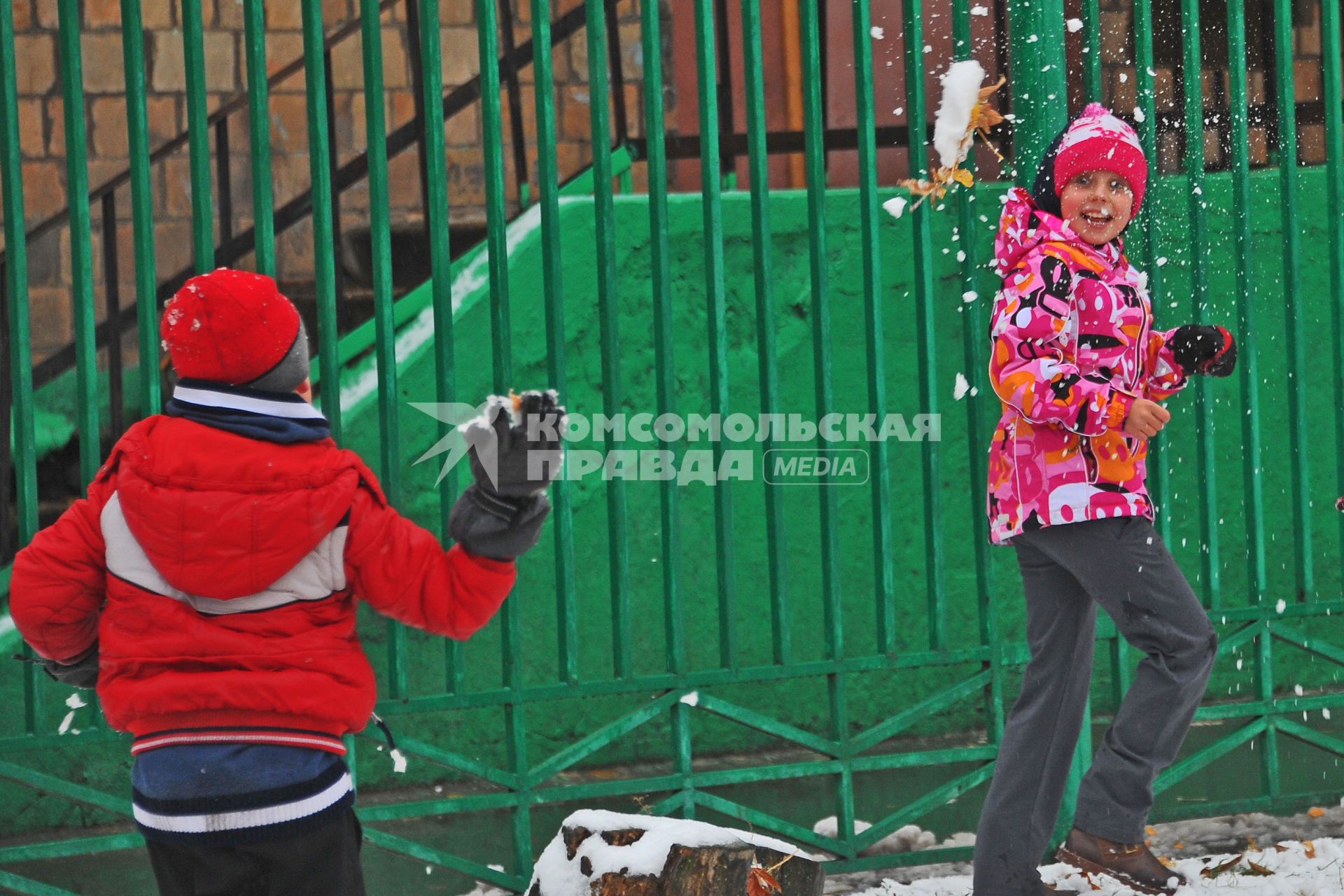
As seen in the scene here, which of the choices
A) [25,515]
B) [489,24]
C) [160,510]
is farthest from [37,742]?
[489,24]

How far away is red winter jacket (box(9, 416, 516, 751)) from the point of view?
7.64 ft

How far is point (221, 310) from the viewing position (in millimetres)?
2383

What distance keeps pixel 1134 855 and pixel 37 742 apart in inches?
99.2

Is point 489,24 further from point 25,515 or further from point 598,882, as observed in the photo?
point 598,882

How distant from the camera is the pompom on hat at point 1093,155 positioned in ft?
10.2

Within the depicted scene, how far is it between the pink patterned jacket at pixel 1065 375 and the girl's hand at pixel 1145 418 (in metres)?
0.02

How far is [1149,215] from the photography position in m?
3.80

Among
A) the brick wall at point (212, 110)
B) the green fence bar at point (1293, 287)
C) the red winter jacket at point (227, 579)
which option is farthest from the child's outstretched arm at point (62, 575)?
the brick wall at point (212, 110)

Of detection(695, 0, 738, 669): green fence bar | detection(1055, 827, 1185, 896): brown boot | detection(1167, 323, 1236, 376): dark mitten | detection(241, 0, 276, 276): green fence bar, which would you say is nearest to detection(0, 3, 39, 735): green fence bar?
detection(241, 0, 276, 276): green fence bar

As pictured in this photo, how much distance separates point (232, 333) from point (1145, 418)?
5.79 feet

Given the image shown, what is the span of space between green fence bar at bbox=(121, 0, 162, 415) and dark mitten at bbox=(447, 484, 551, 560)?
121cm

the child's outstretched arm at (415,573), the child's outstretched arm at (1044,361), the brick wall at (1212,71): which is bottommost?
the child's outstretched arm at (415,573)

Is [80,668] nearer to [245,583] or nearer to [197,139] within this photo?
[245,583]
